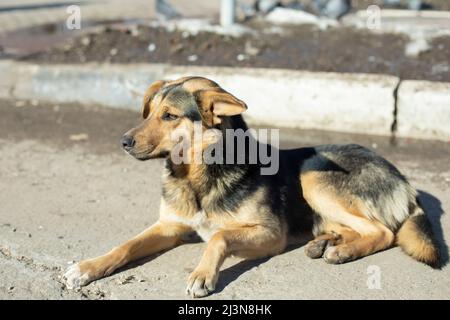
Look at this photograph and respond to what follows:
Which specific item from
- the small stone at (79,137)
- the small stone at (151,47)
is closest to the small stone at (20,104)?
the small stone at (79,137)

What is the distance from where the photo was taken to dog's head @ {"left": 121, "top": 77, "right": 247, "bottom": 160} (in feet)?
14.3

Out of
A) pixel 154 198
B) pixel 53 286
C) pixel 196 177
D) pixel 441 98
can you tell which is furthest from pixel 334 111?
pixel 53 286

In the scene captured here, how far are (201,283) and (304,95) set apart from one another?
3.59m

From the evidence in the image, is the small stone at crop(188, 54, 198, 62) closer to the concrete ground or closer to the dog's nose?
the concrete ground

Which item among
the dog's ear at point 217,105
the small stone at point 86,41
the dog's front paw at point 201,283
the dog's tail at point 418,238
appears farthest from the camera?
the small stone at point 86,41

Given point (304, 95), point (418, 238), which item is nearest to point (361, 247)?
point (418, 238)

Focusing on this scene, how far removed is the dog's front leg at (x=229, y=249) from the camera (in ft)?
13.3

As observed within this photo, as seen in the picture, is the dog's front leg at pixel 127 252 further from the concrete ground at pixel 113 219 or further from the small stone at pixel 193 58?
the small stone at pixel 193 58

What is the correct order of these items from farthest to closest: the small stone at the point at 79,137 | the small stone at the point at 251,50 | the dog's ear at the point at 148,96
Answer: the small stone at the point at 251,50 < the small stone at the point at 79,137 < the dog's ear at the point at 148,96

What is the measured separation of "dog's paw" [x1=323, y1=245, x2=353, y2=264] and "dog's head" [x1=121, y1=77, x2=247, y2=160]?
3.52 feet

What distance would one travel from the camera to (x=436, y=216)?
5.30 metres

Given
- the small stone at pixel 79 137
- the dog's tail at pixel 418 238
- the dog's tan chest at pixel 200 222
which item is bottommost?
the small stone at pixel 79 137

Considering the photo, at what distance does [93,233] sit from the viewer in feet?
16.4
